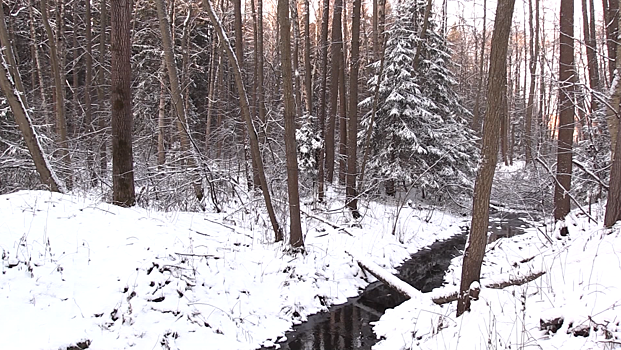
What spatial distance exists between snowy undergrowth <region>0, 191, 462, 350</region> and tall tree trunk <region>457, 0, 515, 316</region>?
8.99 feet

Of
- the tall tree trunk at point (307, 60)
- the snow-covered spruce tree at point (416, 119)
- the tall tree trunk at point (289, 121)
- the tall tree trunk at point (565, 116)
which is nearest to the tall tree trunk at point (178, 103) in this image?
the tall tree trunk at point (289, 121)

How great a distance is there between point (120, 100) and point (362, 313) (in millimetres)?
5909

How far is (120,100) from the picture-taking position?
7.44 meters

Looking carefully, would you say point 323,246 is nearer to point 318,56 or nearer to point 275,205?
point 275,205

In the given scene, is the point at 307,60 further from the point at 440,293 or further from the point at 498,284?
the point at 498,284

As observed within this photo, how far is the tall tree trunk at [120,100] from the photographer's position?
291 inches

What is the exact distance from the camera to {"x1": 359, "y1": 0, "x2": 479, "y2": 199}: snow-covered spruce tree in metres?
14.7

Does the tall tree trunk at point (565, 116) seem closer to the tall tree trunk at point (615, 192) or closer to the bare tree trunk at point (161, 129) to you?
the tall tree trunk at point (615, 192)

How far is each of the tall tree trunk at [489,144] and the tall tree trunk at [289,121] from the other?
3557 millimetres

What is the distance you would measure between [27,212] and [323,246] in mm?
5400

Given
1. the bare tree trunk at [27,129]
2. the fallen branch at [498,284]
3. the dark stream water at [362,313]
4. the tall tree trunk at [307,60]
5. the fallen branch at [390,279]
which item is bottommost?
the dark stream water at [362,313]

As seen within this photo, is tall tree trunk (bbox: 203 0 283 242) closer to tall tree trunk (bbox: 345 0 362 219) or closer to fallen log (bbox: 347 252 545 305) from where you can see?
fallen log (bbox: 347 252 545 305)

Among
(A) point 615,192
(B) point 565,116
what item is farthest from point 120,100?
(B) point 565,116

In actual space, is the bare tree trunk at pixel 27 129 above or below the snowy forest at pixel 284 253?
above
